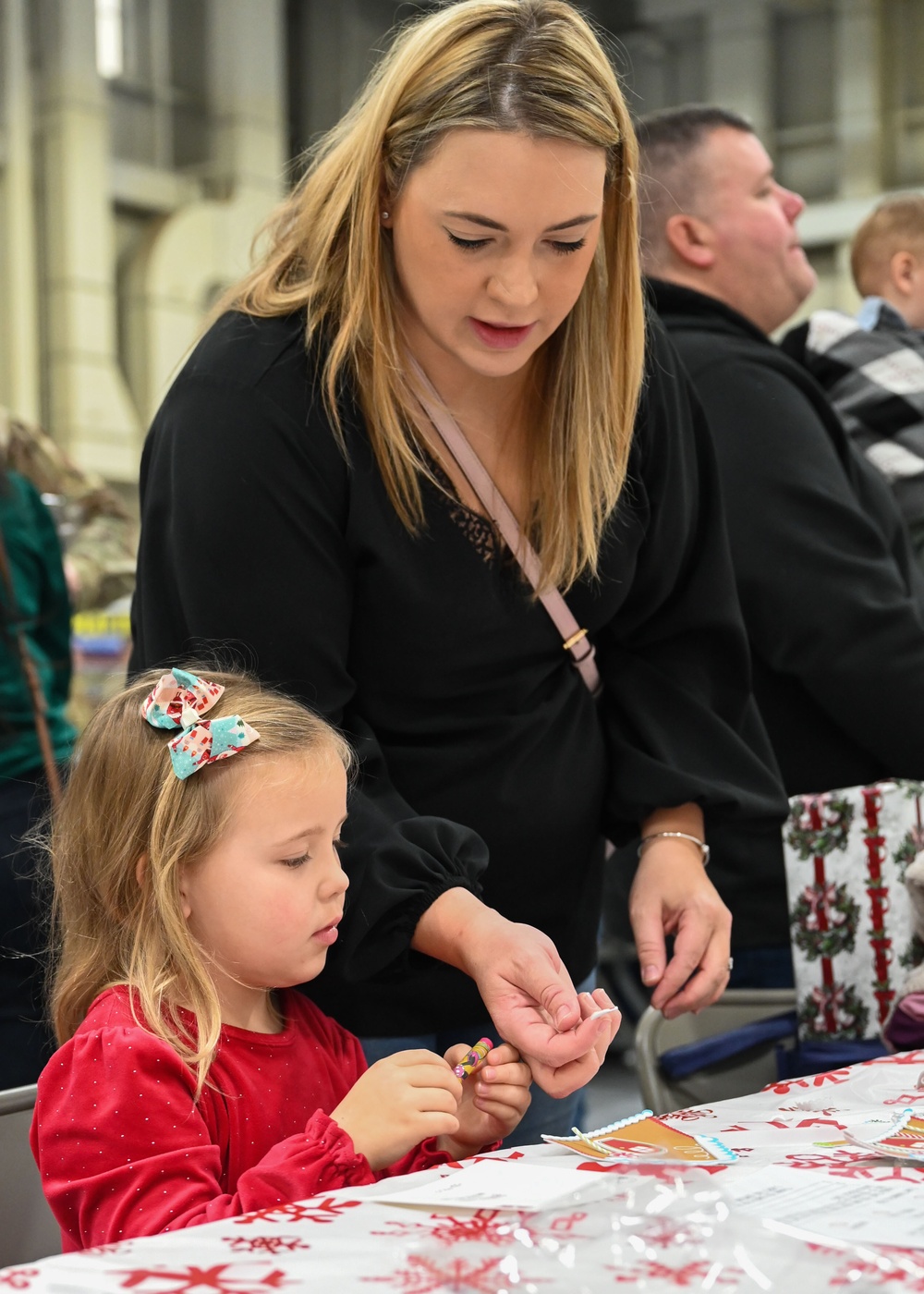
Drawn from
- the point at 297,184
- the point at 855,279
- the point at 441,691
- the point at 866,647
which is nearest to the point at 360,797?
the point at 441,691

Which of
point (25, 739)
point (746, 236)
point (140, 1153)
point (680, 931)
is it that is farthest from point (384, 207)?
point (746, 236)

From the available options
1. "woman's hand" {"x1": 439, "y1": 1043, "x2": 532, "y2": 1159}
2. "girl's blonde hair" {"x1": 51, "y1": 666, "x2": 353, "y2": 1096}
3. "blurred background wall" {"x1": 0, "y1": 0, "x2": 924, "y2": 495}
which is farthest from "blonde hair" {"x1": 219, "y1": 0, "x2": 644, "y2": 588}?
"blurred background wall" {"x1": 0, "y1": 0, "x2": 924, "y2": 495}

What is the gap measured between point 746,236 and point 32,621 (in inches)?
48.8

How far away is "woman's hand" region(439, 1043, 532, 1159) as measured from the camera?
4.08 feet

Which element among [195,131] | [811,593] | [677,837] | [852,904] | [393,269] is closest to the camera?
[393,269]

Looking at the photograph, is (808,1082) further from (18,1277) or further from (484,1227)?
(18,1277)

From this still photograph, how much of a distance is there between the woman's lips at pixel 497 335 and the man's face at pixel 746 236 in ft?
3.65

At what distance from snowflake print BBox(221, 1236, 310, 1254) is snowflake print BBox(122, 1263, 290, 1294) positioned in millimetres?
30

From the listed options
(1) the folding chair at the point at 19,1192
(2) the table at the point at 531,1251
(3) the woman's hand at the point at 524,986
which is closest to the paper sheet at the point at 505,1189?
(2) the table at the point at 531,1251

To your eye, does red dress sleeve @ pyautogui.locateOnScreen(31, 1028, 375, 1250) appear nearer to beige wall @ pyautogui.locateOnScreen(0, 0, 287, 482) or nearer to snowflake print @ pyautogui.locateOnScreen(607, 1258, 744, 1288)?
snowflake print @ pyautogui.locateOnScreen(607, 1258, 744, 1288)

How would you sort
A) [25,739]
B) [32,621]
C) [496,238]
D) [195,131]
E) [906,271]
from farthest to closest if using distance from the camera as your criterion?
[195,131] → [906,271] → [32,621] → [25,739] → [496,238]

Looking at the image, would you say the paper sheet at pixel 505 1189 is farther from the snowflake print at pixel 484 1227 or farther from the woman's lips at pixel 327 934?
the woman's lips at pixel 327 934

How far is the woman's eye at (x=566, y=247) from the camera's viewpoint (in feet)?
4.67

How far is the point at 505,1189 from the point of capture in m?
0.93
